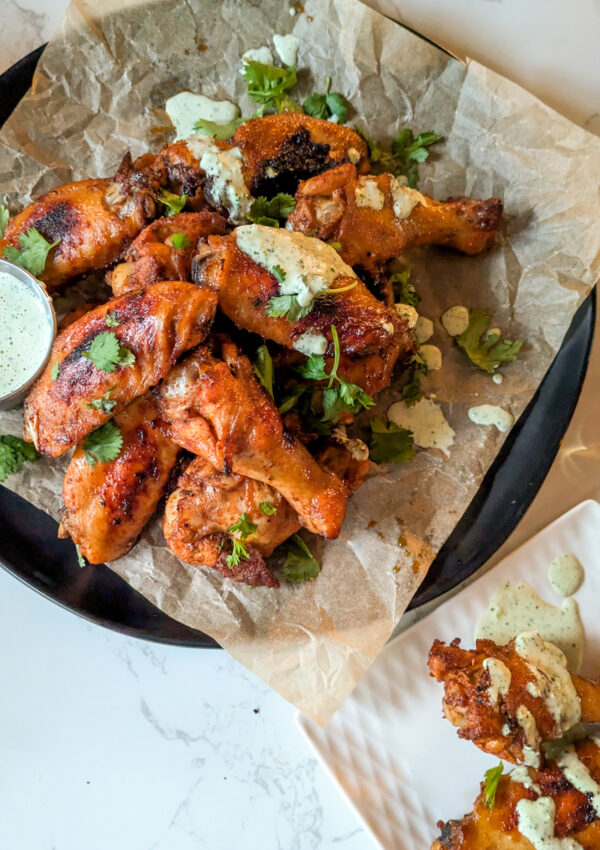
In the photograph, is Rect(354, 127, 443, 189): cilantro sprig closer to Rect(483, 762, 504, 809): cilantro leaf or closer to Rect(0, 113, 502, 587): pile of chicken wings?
Rect(0, 113, 502, 587): pile of chicken wings

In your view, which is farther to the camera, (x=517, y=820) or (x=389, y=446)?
(x=389, y=446)

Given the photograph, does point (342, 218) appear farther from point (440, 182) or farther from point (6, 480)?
point (6, 480)

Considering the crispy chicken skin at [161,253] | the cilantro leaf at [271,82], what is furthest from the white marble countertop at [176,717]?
the crispy chicken skin at [161,253]

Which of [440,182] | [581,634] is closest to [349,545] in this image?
[581,634]

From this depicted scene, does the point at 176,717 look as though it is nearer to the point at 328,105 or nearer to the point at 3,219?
the point at 3,219

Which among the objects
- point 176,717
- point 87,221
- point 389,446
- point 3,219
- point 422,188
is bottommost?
point 176,717

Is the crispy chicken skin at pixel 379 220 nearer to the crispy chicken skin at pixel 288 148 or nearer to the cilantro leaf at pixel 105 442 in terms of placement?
the crispy chicken skin at pixel 288 148

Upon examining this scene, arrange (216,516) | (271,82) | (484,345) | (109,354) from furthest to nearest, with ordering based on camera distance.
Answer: (271,82)
(484,345)
(216,516)
(109,354)

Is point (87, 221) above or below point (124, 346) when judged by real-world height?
above

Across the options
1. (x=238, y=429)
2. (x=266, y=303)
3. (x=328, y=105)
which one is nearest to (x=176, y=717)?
(x=238, y=429)
